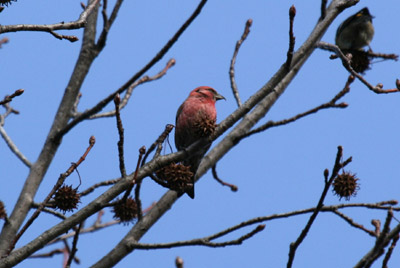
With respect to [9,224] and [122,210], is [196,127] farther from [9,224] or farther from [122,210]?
[9,224]

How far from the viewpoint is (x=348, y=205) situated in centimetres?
366

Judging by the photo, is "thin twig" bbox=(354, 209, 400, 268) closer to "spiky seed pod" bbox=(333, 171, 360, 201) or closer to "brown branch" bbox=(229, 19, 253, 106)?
"spiky seed pod" bbox=(333, 171, 360, 201)

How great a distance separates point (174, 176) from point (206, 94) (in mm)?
2575

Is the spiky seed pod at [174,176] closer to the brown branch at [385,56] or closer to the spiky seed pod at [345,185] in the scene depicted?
the spiky seed pod at [345,185]

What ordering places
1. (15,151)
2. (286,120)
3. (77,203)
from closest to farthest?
(77,203)
(286,120)
(15,151)

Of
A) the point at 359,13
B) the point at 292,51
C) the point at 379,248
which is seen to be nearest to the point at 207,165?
the point at 292,51

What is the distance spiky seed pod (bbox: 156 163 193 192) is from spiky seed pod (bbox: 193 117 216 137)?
0.88ft

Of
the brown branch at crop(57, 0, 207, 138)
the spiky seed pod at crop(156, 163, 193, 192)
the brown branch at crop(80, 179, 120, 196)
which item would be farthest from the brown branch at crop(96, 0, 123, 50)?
the spiky seed pod at crop(156, 163, 193, 192)

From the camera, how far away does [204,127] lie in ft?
12.4

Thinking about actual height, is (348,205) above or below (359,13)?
below

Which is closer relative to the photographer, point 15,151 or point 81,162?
point 81,162

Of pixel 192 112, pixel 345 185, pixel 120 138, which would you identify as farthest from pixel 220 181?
pixel 120 138

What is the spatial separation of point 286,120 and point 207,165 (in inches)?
67.6

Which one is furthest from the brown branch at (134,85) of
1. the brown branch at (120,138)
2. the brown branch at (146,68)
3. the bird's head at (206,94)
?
the brown branch at (120,138)
